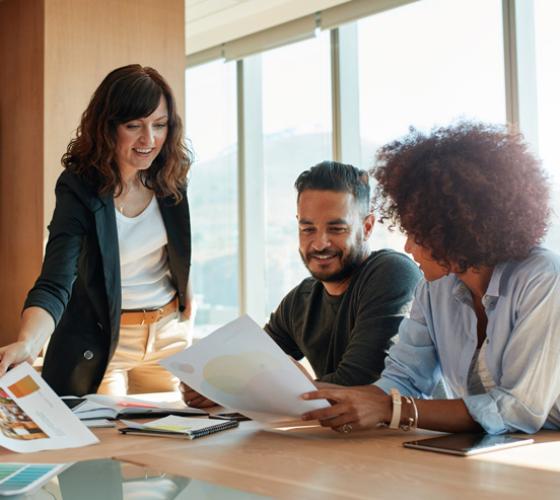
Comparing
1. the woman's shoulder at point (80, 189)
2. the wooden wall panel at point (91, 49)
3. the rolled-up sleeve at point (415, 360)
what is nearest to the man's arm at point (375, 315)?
the rolled-up sleeve at point (415, 360)

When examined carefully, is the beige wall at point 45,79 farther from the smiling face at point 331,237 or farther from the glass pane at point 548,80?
the smiling face at point 331,237

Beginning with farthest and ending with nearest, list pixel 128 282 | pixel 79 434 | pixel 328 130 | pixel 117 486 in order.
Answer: pixel 328 130
pixel 128 282
pixel 79 434
pixel 117 486

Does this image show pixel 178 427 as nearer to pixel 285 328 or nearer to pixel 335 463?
pixel 335 463

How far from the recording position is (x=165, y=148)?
2.35m

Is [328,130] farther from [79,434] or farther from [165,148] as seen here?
[79,434]

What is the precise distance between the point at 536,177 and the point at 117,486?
97 centimetres

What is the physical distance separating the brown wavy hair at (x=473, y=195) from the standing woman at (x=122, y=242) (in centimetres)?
93

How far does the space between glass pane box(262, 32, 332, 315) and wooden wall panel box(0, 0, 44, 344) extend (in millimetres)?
1991

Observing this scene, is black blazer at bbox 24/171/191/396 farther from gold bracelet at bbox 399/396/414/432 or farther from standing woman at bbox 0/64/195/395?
gold bracelet at bbox 399/396/414/432

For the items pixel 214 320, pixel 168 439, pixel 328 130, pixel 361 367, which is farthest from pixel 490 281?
pixel 214 320

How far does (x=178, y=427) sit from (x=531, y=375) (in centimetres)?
67

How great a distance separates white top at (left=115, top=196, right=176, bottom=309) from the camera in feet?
7.36

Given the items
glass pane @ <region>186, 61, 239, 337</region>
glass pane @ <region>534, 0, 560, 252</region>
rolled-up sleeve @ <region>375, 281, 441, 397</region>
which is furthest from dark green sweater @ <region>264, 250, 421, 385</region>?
glass pane @ <region>186, 61, 239, 337</region>

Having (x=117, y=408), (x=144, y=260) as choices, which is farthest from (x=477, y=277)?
(x=144, y=260)
